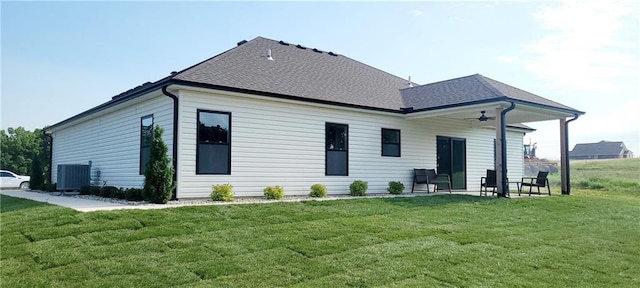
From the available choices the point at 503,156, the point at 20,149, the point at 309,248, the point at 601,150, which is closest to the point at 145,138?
the point at 309,248

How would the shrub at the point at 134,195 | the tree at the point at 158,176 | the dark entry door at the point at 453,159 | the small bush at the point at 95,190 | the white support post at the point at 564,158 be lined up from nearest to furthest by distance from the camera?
the tree at the point at 158,176 < the shrub at the point at 134,195 < the small bush at the point at 95,190 < the white support post at the point at 564,158 < the dark entry door at the point at 453,159

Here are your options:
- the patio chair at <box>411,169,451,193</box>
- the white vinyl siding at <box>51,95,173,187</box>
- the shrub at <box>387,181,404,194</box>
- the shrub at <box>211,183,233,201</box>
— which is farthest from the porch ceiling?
the white vinyl siding at <box>51,95,173,187</box>

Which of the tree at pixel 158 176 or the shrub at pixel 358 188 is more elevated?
the tree at pixel 158 176

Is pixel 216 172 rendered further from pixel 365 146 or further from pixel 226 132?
pixel 365 146

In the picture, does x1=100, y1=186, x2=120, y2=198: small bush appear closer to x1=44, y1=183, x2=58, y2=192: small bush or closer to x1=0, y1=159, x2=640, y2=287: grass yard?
x1=0, y1=159, x2=640, y2=287: grass yard

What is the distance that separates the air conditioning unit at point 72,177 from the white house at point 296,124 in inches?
14.2

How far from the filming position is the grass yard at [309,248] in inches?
186

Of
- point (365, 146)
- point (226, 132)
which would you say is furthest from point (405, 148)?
point (226, 132)

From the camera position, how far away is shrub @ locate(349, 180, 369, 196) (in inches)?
488

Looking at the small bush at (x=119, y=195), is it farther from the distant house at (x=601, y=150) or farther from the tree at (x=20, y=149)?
the distant house at (x=601, y=150)

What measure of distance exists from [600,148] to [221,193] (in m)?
68.8

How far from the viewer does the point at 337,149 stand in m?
12.9

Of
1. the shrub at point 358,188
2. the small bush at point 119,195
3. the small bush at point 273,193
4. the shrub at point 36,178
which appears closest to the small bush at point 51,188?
the shrub at point 36,178

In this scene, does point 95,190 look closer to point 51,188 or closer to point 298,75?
point 51,188
